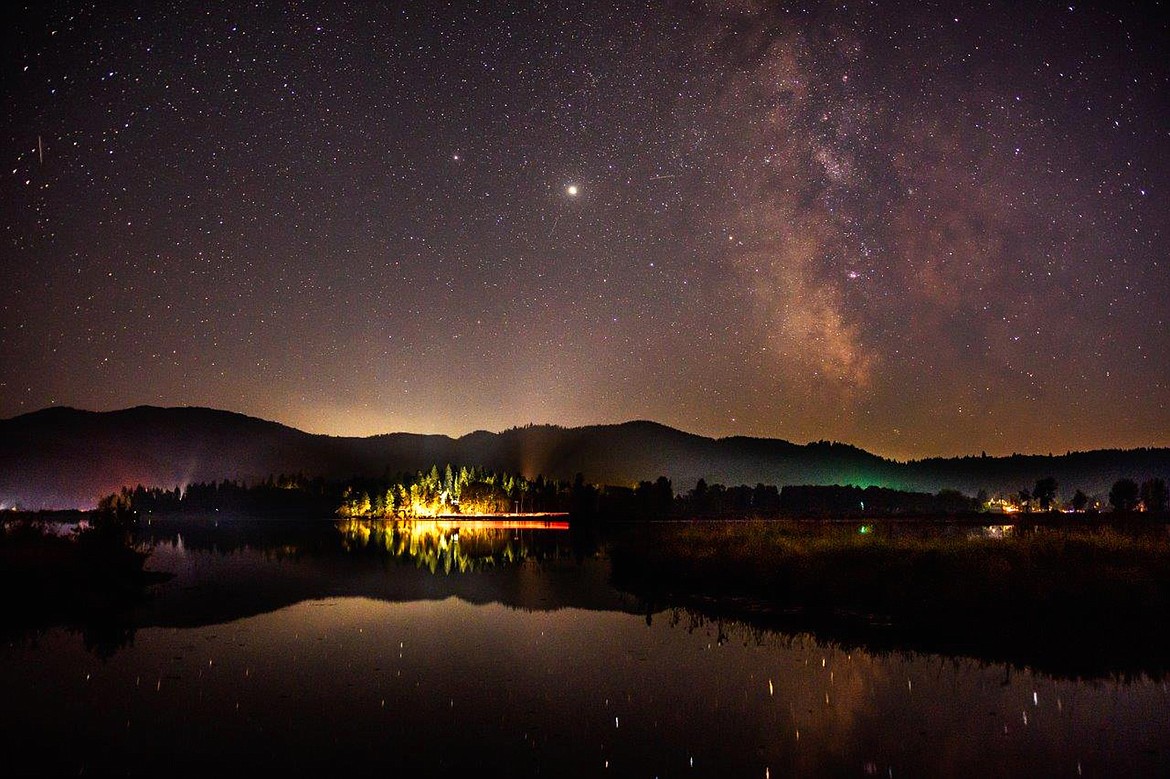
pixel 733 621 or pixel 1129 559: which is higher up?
pixel 1129 559

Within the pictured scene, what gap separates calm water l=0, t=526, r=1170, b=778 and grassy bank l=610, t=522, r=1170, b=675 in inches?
69.8

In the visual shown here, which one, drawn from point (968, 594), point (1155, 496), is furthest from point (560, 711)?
point (1155, 496)

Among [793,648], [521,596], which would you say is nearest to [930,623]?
[793,648]

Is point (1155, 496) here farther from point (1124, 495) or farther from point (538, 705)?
point (538, 705)

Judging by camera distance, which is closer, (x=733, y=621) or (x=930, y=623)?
(x=930, y=623)

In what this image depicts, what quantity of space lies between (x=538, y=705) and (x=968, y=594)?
12729mm

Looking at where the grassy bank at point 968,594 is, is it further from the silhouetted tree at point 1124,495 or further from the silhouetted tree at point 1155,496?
the silhouetted tree at point 1124,495

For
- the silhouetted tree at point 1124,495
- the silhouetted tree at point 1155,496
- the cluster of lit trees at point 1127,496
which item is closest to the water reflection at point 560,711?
the cluster of lit trees at point 1127,496

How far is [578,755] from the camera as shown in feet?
41.0

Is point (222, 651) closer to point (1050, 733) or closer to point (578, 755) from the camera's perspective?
point (578, 755)

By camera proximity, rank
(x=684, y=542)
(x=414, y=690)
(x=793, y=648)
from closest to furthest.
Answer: (x=414, y=690) < (x=793, y=648) < (x=684, y=542)

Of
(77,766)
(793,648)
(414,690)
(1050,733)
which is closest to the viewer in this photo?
(77,766)

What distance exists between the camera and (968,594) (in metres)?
21.9

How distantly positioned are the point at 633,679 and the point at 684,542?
84.9 ft
